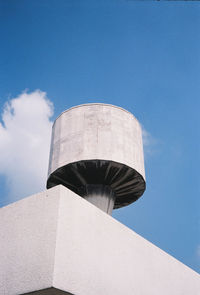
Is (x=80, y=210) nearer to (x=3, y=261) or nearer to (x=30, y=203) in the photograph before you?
(x=30, y=203)

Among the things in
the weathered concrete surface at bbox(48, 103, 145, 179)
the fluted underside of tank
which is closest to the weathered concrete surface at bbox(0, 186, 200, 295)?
the fluted underside of tank

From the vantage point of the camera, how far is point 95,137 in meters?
9.36

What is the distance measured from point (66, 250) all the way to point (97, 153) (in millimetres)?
3785

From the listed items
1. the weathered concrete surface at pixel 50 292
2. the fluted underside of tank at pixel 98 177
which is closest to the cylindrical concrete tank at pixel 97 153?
the fluted underside of tank at pixel 98 177

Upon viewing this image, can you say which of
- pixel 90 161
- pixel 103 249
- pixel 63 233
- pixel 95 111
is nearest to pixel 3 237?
pixel 63 233

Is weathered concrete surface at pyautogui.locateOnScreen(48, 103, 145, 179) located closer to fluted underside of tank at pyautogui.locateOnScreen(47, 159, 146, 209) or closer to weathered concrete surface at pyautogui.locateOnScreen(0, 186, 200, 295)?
fluted underside of tank at pyautogui.locateOnScreen(47, 159, 146, 209)

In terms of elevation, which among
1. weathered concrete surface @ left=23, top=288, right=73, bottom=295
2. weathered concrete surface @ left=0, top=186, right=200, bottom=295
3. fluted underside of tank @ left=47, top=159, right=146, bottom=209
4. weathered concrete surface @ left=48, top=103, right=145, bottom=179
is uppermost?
weathered concrete surface @ left=48, top=103, right=145, bottom=179

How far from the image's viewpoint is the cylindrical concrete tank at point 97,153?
361 inches

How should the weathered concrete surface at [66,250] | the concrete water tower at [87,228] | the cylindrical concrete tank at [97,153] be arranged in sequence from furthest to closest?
1. the cylindrical concrete tank at [97,153]
2. the concrete water tower at [87,228]
3. the weathered concrete surface at [66,250]

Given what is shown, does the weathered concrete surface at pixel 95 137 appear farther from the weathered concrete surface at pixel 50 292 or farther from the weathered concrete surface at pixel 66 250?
the weathered concrete surface at pixel 50 292

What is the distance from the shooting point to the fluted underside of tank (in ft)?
30.1

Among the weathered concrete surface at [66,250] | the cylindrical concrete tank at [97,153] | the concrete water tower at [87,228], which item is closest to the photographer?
the weathered concrete surface at [66,250]

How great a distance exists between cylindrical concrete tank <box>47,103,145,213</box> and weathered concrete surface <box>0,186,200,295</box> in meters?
2.11

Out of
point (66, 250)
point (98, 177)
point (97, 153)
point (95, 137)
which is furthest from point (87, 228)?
point (95, 137)
